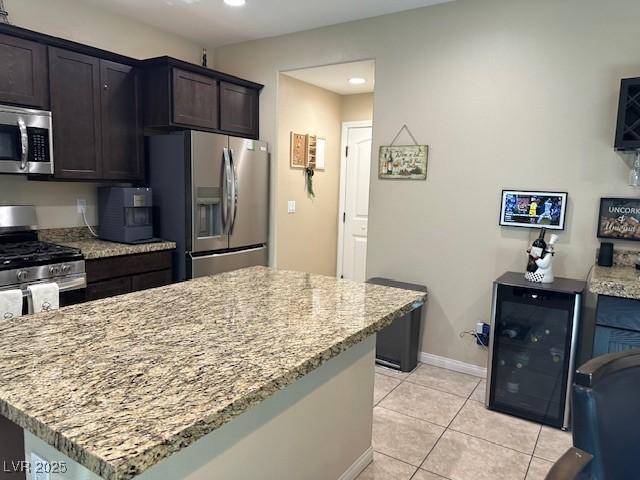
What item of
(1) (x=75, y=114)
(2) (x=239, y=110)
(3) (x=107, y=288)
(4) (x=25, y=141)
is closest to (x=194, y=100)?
(2) (x=239, y=110)

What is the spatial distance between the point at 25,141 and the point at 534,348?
3.48 meters

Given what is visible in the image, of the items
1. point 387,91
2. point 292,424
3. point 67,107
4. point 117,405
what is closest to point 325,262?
point 387,91

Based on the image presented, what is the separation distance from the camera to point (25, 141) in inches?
112

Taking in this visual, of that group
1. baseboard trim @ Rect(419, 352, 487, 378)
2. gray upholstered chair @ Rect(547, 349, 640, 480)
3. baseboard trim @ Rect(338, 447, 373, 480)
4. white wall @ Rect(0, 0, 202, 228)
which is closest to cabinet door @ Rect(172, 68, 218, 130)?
white wall @ Rect(0, 0, 202, 228)

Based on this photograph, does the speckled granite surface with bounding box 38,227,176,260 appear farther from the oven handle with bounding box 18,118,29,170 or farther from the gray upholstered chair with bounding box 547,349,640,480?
the gray upholstered chair with bounding box 547,349,640,480

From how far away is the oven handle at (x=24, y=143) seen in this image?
284 centimetres

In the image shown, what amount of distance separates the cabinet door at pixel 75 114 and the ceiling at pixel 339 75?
1.76 metres

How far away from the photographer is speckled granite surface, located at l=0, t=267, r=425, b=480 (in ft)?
2.77

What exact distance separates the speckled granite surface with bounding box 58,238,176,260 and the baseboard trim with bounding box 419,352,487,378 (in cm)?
224

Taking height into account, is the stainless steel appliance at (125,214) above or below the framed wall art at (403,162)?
below

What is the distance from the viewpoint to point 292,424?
5.27 ft

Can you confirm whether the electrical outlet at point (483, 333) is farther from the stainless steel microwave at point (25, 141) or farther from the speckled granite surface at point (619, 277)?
the stainless steel microwave at point (25, 141)

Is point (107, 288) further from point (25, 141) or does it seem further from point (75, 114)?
point (75, 114)

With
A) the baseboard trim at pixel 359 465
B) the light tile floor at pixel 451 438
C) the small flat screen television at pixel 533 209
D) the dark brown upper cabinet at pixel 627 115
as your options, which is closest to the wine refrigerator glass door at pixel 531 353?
the light tile floor at pixel 451 438
